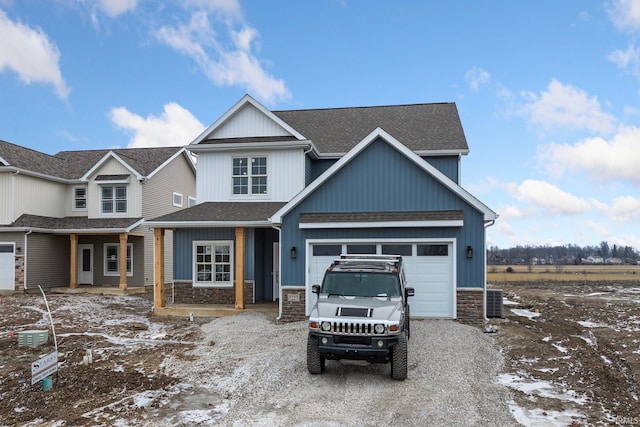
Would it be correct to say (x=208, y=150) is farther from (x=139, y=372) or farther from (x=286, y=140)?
(x=139, y=372)

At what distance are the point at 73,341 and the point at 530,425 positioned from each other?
37.6 feet

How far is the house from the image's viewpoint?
49.4ft

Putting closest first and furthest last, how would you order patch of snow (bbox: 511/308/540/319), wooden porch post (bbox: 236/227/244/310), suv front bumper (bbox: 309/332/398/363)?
suv front bumper (bbox: 309/332/398/363) → wooden porch post (bbox: 236/227/244/310) → patch of snow (bbox: 511/308/540/319)

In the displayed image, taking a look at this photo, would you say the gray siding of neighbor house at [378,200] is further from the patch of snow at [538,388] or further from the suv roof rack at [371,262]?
the patch of snow at [538,388]

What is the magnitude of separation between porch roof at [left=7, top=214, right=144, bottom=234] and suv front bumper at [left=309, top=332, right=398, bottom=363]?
1875cm

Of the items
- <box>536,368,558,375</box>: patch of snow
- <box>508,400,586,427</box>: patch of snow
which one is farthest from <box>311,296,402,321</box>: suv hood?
<box>536,368,558,375</box>: patch of snow

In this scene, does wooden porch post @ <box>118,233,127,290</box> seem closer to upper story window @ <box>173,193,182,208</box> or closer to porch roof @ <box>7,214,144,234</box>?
porch roof @ <box>7,214,144,234</box>

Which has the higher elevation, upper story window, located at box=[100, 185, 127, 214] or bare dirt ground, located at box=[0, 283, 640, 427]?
upper story window, located at box=[100, 185, 127, 214]

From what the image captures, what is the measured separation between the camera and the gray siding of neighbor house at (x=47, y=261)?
2506 cm

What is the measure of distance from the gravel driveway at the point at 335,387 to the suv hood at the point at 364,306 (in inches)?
49.7

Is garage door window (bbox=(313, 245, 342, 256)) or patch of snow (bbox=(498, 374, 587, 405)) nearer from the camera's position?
patch of snow (bbox=(498, 374, 587, 405))

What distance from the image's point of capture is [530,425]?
7.25 meters

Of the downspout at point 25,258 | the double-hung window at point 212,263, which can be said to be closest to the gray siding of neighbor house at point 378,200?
the double-hung window at point 212,263

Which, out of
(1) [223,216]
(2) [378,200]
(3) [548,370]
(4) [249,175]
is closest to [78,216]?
(4) [249,175]
